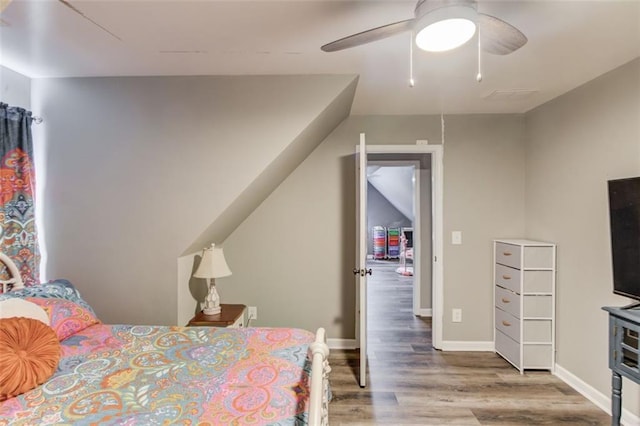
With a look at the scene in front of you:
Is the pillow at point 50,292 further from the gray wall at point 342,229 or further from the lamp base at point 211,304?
the gray wall at point 342,229

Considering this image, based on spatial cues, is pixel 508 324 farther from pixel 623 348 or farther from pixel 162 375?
pixel 162 375

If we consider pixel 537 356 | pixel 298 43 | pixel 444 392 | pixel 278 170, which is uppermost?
pixel 298 43

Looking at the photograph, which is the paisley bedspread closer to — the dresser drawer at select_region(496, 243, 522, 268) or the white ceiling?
the white ceiling

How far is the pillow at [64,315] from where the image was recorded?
61.9 inches

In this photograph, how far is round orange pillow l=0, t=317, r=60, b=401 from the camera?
1155 millimetres

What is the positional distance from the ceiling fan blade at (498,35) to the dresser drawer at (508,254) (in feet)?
6.10

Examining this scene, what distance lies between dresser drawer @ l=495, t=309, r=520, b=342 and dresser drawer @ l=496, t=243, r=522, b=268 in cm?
47

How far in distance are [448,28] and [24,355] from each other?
2.13 meters

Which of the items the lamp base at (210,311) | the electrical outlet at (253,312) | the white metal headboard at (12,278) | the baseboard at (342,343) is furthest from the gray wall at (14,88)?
the baseboard at (342,343)

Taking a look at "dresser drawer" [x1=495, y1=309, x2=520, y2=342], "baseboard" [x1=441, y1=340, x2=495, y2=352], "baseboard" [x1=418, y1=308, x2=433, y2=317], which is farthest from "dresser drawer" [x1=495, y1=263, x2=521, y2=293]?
"baseboard" [x1=418, y1=308, x2=433, y2=317]

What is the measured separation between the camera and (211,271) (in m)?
2.38

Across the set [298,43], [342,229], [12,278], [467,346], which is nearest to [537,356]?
[467,346]

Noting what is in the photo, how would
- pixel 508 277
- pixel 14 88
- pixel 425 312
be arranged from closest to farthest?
pixel 14 88, pixel 508 277, pixel 425 312

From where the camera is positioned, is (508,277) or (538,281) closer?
(538,281)
